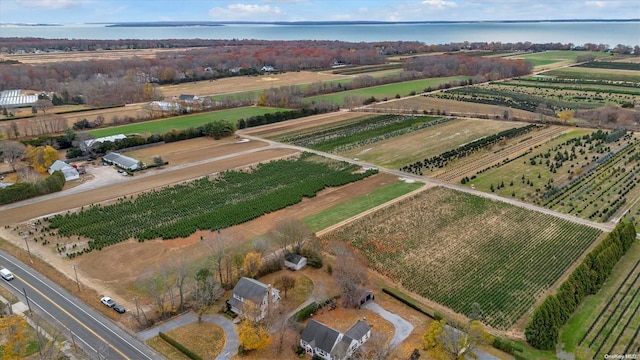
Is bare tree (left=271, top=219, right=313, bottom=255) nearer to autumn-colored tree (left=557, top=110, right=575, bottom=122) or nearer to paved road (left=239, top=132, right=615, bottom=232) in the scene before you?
paved road (left=239, top=132, right=615, bottom=232)

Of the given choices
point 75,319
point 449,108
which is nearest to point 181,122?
point 449,108

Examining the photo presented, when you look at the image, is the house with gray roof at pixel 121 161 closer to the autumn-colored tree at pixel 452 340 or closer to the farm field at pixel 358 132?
the farm field at pixel 358 132

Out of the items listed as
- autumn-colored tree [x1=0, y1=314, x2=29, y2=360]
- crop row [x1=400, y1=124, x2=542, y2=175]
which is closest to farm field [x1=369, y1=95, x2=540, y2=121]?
crop row [x1=400, y1=124, x2=542, y2=175]

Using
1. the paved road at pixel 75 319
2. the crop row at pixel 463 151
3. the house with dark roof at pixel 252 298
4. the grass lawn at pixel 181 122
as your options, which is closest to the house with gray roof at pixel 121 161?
the grass lawn at pixel 181 122

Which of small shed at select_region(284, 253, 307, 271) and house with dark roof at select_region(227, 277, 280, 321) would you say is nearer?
house with dark roof at select_region(227, 277, 280, 321)

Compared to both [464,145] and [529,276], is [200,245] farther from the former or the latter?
[464,145]

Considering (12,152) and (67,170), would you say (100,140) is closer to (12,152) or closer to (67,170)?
(12,152)
